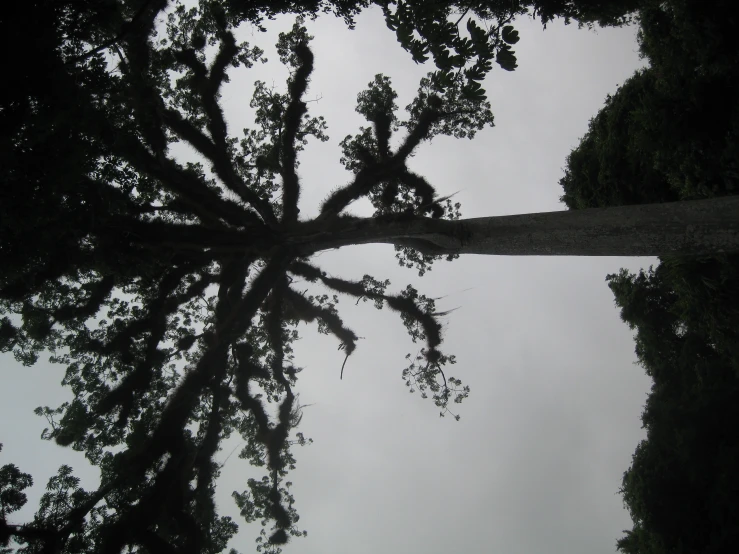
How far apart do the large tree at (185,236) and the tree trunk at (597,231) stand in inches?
1.2

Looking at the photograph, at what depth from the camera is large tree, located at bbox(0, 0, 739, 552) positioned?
17.3 ft

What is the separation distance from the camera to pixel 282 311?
1282 centimetres

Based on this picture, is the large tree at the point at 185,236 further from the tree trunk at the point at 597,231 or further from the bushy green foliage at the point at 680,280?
the bushy green foliage at the point at 680,280

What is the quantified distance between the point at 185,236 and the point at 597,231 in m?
8.08

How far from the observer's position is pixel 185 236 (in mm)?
9383

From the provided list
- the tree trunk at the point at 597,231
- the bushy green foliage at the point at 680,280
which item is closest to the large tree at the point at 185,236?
the tree trunk at the point at 597,231

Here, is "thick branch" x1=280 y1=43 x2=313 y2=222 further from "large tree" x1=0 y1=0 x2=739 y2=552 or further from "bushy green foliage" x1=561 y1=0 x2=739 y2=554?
"bushy green foliage" x1=561 y1=0 x2=739 y2=554

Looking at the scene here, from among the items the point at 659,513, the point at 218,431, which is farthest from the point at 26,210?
the point at 659,513

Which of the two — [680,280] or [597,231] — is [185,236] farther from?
[680,280]

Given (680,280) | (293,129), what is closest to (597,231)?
(680,280)

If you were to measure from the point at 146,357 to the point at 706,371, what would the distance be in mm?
16786

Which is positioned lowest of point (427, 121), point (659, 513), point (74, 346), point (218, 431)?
point (659, 513)

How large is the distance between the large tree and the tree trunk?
3 centimetres

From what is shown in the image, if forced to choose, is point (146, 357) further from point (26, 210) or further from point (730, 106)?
point (730, 106)
